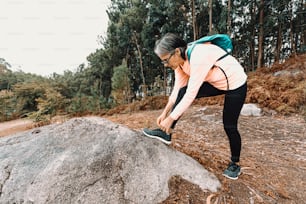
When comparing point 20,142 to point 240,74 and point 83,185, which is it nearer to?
point 83,185

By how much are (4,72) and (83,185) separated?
2926 cm

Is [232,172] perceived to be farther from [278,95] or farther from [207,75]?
[278,95]

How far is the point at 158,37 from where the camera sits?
13.0 m

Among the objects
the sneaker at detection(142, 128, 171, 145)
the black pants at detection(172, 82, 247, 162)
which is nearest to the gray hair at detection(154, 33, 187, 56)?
the black pants at detection(172, 82, 247, 162)

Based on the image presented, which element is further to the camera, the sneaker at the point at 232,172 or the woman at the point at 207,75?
the sneaker at the point at 232,172

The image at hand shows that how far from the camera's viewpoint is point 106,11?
582 inches

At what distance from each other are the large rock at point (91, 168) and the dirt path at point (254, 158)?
103 millimetres

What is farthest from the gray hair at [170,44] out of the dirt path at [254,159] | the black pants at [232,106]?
the dirt path at [254,159]

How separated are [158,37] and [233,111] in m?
12.3

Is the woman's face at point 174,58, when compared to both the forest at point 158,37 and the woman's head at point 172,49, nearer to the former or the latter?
the woman's head at point 172,49

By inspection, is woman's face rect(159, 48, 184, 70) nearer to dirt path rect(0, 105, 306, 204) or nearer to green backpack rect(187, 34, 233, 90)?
green backpack rect(187, 34, 233, 90)

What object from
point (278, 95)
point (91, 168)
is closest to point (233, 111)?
point (91, 168)

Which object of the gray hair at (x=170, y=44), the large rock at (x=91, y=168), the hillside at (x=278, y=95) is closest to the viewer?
the large rock at (x=91, y=168)

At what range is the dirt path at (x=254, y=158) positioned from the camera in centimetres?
135
